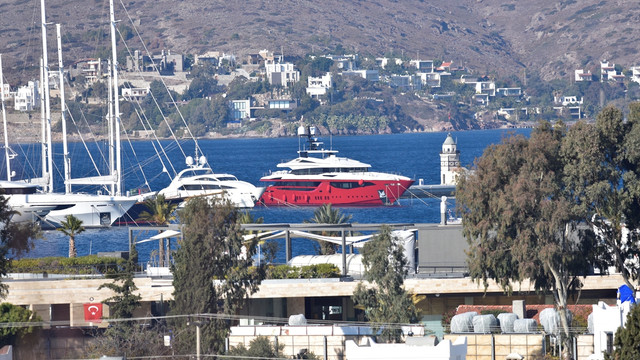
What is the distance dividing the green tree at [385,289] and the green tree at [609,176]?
18.1 ft

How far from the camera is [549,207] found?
107 feet

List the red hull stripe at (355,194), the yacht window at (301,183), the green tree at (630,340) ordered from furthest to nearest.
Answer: the yacht window at (301,183), the red hull stripe at (355,194), the green tree at (630,340)

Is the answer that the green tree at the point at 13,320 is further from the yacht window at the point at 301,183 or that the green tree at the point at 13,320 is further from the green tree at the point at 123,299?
the yacht window at the point at 301,183

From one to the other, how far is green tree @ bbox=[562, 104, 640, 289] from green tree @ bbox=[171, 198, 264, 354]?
1004cm

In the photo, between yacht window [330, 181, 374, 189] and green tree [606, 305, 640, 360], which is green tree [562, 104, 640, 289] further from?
yacht window [330, 181, 374, 189]

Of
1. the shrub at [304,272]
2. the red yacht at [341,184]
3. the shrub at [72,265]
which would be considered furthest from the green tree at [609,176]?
the red yacht at [341,184]

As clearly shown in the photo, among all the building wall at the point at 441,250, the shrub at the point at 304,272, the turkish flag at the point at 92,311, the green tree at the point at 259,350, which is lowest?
the green tree at the point at 259,350

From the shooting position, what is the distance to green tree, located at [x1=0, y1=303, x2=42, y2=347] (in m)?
34.1

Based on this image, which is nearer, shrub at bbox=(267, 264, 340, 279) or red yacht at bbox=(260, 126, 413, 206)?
shrub at bbox=(267, 264, 340, 279)

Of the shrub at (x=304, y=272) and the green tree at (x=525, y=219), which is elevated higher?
the green tree at (x=525, y=219)

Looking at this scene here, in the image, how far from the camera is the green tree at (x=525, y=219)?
32.8 m

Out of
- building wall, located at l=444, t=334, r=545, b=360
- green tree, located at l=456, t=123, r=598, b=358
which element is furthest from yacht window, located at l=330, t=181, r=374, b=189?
building wall, located at l=444, t=334, r=545, b=360

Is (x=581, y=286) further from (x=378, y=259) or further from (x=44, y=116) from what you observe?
(x=44, y=116)

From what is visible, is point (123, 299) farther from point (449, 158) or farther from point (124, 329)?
point (449, 158)
